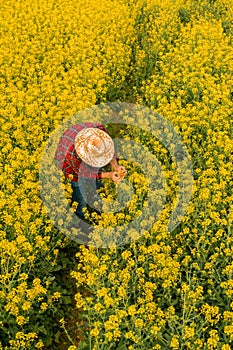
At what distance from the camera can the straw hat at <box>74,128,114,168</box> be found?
15.5 feet

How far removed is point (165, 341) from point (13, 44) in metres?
6.48

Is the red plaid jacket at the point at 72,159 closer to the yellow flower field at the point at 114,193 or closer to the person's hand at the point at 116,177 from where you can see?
the person's hand at the point at 116,177

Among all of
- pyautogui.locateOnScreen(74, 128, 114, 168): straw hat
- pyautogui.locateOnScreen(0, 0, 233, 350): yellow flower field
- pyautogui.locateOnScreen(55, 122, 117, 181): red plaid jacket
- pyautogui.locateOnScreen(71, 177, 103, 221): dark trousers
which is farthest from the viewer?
pyautogui.locateOnScreen(71, 177, 103, 221): dark trousers

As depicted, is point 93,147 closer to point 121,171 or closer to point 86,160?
point 86,160

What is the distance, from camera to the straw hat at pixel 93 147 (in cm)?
472

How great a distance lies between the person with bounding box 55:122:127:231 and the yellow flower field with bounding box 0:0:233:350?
306 mm

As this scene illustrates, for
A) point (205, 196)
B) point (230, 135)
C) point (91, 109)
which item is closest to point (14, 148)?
point (91, 109)

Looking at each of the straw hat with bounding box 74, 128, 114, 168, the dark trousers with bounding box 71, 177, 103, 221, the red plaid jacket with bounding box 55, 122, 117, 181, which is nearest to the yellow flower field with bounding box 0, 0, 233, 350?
the dark trousers with bounding box 71, 177, 103, 221

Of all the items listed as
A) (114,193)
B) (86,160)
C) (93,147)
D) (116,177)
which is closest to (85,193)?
(114,193)

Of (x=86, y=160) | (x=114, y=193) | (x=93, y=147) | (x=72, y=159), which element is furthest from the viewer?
(x=114, y=193)

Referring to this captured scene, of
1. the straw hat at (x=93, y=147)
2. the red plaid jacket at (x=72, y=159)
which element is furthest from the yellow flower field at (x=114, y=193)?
the straw hat at (x=93, y=147)

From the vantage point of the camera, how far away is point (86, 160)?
15.9ft

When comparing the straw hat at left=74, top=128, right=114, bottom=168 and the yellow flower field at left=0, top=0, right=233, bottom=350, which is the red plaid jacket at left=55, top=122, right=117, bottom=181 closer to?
the straw hat at left=74, top=128, right=114, bottom=168

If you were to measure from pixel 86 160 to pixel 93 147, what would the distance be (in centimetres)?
22
